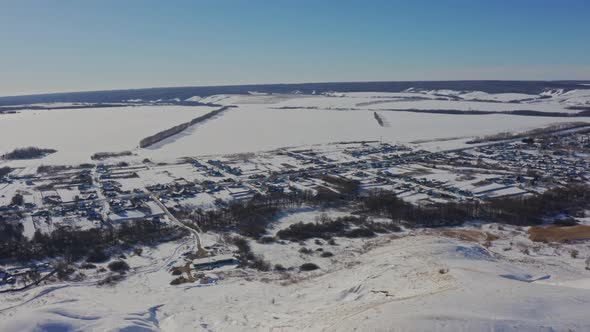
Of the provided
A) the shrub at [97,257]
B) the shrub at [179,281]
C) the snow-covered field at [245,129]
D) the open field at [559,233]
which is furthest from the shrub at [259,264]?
the snow-covered field at [245,129]

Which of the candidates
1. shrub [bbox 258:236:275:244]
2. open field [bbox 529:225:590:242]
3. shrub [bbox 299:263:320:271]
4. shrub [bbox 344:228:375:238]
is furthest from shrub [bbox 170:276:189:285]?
open field [bbox 529:225:590:242]

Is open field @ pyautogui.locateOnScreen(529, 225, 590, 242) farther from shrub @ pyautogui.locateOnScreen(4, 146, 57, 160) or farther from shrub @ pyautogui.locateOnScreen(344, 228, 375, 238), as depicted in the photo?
shrub @ pyautogui.locateOnScreen(4, 146, 57, 160)

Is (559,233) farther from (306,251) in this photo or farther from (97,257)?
(97,257)

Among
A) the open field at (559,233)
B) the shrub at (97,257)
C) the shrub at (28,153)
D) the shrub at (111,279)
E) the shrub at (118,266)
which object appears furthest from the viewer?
the shrub at (28,153)

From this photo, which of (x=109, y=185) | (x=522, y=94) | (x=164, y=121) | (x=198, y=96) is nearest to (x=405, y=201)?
(x=109, y=185)

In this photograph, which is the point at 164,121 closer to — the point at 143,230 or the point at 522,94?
the point at 143,230

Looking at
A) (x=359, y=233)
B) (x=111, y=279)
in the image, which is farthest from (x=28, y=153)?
(x=359, y=233)

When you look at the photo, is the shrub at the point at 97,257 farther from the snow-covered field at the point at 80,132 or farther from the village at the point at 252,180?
the snow-covered field at the point at 80,132
